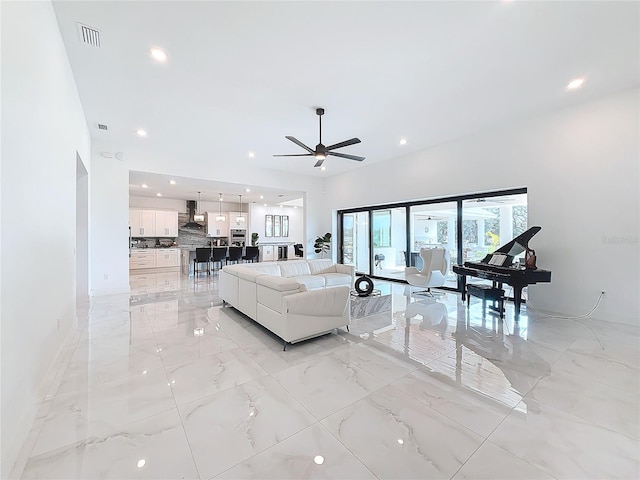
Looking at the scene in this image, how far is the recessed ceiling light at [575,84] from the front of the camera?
3.51m

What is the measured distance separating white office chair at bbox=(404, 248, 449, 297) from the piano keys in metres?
0.69

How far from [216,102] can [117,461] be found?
4.08 m

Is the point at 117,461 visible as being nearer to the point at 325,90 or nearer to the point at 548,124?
the point at 325,90

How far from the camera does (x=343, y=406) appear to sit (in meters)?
2.02

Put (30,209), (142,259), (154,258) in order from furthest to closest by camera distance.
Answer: (154,258)
(142,259)
(30,209)

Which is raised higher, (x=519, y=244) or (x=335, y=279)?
(x=519, y=244)

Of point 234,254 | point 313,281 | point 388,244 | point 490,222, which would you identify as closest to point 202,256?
point 234,254

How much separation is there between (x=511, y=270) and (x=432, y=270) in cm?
176

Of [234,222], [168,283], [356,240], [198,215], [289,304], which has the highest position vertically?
[198,215]

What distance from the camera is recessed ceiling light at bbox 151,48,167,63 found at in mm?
2900

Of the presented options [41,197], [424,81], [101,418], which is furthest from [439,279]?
[41,197]

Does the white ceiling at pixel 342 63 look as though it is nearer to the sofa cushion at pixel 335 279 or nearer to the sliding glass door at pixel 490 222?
the sliding glass door at pixel 490 222

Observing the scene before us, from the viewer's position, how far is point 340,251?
9.02 metres

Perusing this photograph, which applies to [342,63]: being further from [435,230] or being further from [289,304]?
[435,230]
